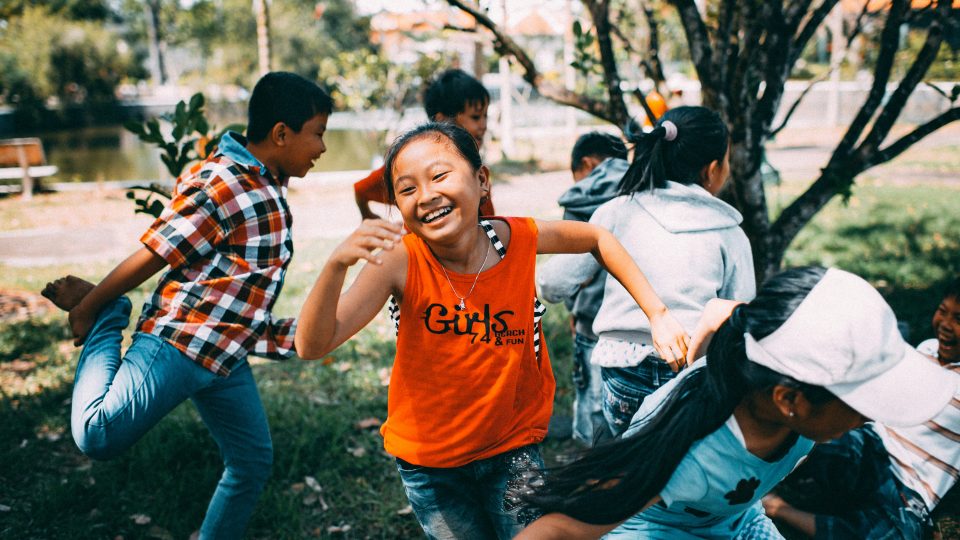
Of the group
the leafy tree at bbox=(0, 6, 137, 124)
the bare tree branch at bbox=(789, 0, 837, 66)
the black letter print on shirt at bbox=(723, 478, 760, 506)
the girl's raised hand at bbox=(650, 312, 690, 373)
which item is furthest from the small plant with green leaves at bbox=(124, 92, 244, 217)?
the leafy tree at bbox=(0, 6, 137, 124)

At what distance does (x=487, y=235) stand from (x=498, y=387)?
0.46 m

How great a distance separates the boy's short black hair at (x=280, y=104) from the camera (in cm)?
274

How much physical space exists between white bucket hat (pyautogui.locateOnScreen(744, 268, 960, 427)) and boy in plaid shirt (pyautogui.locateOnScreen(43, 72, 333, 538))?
1.84 metres

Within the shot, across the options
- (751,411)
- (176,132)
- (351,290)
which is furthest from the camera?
(176,132)

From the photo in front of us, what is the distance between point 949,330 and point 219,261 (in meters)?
2.87

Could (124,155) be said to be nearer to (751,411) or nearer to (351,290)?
(351,290)

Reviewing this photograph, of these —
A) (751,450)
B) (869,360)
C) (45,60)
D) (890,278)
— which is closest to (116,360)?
(751,450)

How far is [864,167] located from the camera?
3846mm

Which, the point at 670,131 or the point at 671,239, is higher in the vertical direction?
the point at 670,131

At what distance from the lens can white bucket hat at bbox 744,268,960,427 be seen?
1471 mm

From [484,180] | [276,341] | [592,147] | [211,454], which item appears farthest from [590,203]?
[211,454]

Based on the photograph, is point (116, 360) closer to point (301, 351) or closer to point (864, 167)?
point (301, 351)

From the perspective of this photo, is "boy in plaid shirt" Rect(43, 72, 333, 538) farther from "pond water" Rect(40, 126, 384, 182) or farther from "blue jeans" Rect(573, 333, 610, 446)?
"pond water" Rect(40, 126, 384, 182)

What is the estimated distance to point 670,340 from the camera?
2.15 meters
